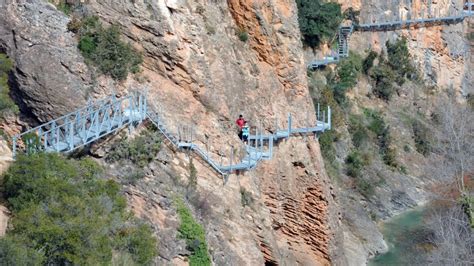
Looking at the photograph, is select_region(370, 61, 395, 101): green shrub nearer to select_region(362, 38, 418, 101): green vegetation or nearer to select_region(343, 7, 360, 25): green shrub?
select_region(362, 38, 418, 101): green vegetation

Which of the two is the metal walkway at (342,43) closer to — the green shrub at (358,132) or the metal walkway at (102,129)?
the green shrub at (358,132)

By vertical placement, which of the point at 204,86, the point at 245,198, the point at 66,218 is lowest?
the point at 245,198

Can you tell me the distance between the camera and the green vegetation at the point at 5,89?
861 inches

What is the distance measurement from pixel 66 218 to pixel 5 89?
541 centimetres

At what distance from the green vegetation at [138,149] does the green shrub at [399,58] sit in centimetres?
3387

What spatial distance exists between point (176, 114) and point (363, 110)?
28.5 metres

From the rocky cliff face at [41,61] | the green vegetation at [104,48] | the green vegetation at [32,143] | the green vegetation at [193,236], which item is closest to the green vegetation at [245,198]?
the green vegetation at [193,236]

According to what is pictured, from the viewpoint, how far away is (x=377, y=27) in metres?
54.7

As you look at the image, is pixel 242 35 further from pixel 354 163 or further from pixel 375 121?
pixel 375 121

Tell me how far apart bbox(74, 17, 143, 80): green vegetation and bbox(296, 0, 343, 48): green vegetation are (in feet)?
76.3

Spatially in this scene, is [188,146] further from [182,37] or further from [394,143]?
[394,143]

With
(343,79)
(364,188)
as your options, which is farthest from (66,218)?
(343,79)

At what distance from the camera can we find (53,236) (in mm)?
17469

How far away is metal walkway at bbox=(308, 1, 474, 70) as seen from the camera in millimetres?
48875
